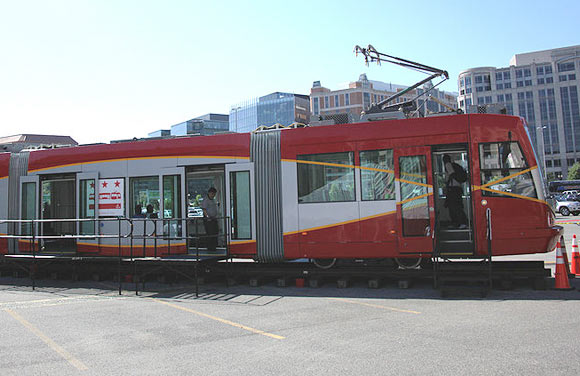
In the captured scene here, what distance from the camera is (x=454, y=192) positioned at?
9977mm

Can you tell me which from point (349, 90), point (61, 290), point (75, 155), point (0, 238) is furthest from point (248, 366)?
point (349, 90)

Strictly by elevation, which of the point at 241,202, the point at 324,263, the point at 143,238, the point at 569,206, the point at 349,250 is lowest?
the point at 324,263

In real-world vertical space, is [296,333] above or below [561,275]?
below

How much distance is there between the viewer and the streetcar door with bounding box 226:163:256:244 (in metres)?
10.8

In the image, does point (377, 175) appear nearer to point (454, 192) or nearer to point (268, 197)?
point (454, 192)

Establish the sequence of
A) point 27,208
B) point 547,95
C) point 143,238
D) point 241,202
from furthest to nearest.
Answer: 1. point 547,95
2. point 27,208
3. point 241,202
4. point 143,238

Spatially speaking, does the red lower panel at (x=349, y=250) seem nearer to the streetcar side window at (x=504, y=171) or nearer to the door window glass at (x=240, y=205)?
the door window glass at (x=240, y=205)

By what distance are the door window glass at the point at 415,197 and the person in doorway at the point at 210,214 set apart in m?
4.70

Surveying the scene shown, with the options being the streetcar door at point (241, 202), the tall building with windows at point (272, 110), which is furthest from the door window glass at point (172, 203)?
the tall building with windows at point (272, 110)

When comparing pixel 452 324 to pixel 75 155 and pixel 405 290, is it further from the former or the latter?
pixel 75 155

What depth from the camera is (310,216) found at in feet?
33.9

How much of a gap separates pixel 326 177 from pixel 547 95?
12382cm

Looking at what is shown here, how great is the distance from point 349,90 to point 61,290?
113795 millimetres

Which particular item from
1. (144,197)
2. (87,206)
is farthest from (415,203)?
(87,206)
